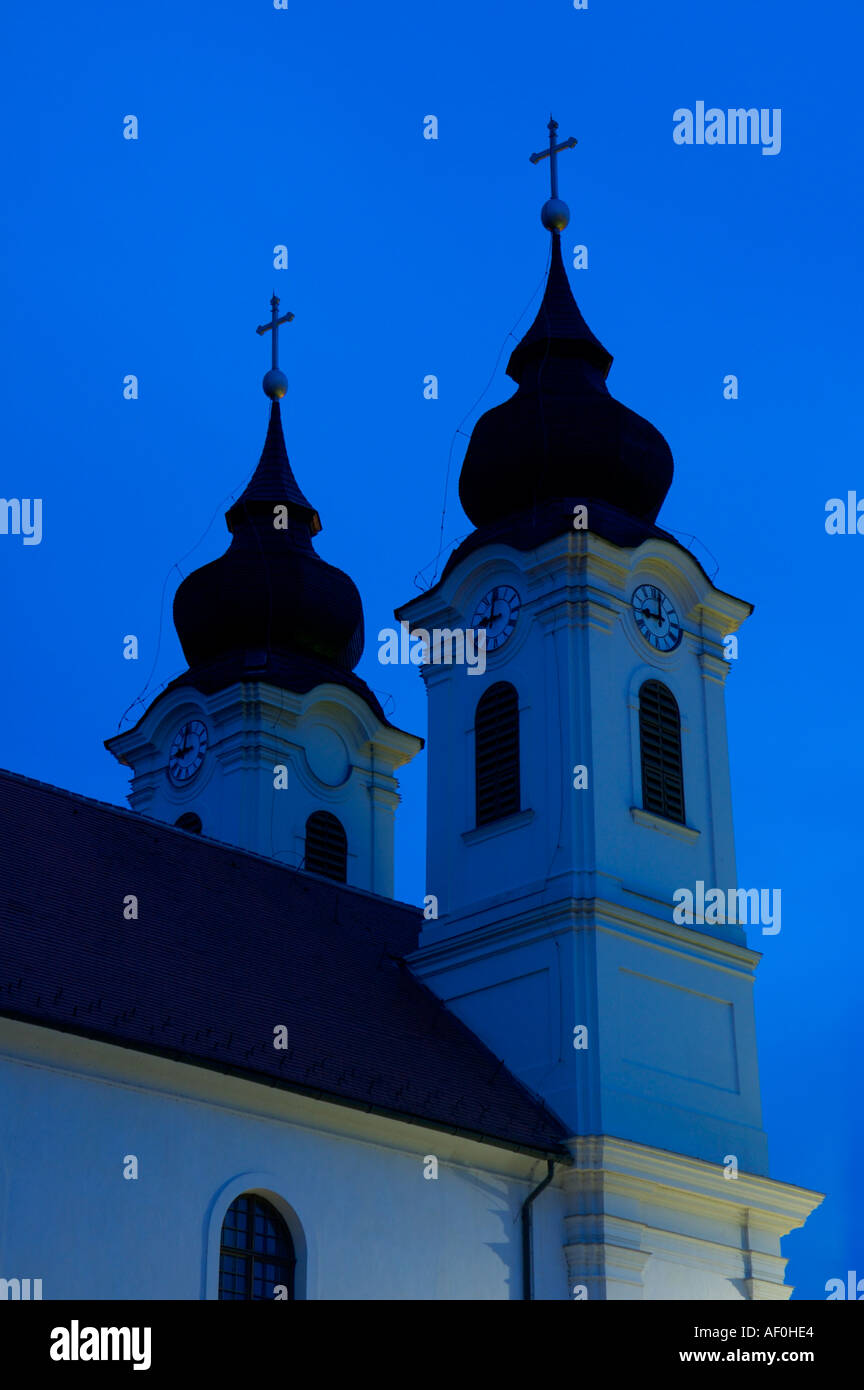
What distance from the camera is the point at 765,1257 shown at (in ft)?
87.6

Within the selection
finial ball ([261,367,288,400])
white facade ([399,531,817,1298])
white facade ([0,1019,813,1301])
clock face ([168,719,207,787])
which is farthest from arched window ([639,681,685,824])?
finial ball ([261,367,288,400])

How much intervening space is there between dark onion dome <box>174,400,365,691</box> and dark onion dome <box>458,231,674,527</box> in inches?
230

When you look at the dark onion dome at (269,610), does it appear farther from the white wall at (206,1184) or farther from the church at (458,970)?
the white wall at (206,1184)

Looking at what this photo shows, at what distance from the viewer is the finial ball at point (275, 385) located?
1592 inches

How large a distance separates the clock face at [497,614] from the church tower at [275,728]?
591 centimetres

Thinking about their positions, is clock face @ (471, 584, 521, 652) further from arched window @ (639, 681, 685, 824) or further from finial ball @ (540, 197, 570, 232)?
finial ball @ (540, 197, 570, 232)

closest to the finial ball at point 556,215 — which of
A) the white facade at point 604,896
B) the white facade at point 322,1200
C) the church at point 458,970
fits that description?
the church at point 458,970

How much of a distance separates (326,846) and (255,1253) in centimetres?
1347

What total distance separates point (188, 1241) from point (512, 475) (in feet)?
45.0

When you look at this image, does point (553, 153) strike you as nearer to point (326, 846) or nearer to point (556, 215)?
point (556, 215)

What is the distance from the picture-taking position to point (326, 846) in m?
34.8
